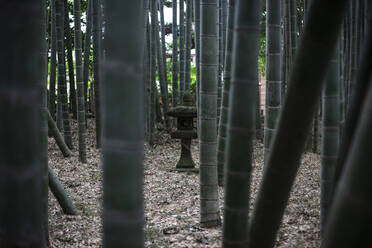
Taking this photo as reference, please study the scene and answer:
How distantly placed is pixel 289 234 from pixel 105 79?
90.4 inches

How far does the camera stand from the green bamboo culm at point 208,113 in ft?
9.23

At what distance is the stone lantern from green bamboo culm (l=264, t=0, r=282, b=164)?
266 centimetres

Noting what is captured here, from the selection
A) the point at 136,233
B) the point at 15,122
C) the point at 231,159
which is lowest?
the point at 136,233

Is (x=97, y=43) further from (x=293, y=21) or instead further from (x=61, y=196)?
(x=61, y=196)

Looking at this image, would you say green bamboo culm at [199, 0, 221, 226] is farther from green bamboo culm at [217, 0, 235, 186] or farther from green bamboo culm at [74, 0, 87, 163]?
green bamboo culm at [74, 0, 87, 163]

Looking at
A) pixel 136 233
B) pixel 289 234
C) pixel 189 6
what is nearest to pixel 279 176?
pixel 136 233

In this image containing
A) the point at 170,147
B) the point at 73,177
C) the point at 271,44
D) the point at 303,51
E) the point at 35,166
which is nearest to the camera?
the point at 35,166

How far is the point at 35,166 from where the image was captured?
3.63ft

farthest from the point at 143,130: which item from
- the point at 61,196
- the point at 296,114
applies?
the point at 61,196

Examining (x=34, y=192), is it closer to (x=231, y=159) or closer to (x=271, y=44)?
(x=231, y=159)

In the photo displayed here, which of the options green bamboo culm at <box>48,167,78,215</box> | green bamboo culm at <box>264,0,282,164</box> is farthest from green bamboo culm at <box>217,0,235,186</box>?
green bamboo culm at <box>48,167,78,215</box>

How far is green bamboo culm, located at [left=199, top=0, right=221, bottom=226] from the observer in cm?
281

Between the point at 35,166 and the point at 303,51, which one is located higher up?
the point at 303,51

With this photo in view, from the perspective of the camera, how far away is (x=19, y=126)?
3.49 ft
